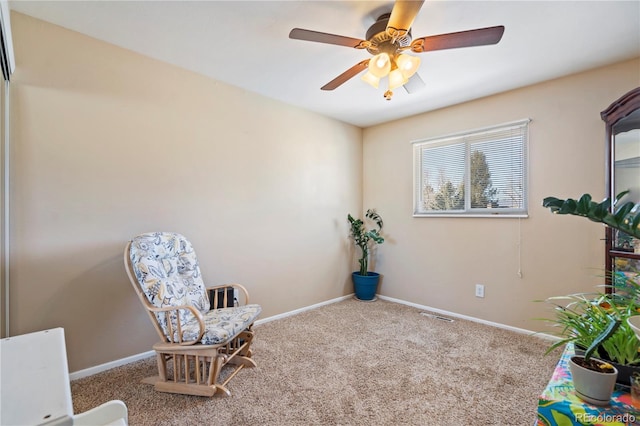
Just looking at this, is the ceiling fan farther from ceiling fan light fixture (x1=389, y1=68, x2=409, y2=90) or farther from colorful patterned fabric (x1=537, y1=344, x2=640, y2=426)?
colorful patterned fabric (x1=537, y1=344, x2=640, y2=426)

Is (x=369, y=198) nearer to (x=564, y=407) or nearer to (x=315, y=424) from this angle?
(x=315, y=424)

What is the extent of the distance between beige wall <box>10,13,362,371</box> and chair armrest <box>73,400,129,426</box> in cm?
182

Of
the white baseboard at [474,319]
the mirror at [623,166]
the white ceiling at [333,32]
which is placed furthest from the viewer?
the white baseboard at [474,319]

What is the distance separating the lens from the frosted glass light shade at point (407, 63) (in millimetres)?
1771

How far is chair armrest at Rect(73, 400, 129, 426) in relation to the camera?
606 millimetres

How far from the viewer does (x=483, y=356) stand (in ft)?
7.55

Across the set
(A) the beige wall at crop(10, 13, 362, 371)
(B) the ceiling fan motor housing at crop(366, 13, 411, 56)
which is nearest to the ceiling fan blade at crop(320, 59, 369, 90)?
(B) the ceiling fan motor housing at crop(366, 13, 411, 56)

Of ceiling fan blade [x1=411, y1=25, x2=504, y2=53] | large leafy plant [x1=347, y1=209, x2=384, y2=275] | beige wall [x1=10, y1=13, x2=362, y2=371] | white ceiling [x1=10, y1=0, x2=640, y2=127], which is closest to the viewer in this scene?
ceiling fan blade [x1=411, y1=25, x2=504, y2=53]

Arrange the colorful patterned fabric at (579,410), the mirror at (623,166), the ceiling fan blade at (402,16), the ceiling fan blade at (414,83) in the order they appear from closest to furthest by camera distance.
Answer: the colorful patterned fabric at (579,410)
the ceiling fan blade at (402,16)
the mirror at (623,166)
the ceiling fan blade at (414,83)

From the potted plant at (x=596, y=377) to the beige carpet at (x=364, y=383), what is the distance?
2.70 ft

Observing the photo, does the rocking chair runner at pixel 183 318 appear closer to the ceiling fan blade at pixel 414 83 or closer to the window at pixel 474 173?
the ceiling fan blade at pixel 414 83

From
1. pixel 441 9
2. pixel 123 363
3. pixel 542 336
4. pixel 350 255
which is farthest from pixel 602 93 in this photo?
pixel 123 363

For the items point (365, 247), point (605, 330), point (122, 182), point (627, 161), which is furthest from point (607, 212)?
point (365, 247)

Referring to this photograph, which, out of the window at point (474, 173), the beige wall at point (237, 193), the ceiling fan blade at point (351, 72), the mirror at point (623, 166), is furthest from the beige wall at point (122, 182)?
the mirror at point (623, 166)
